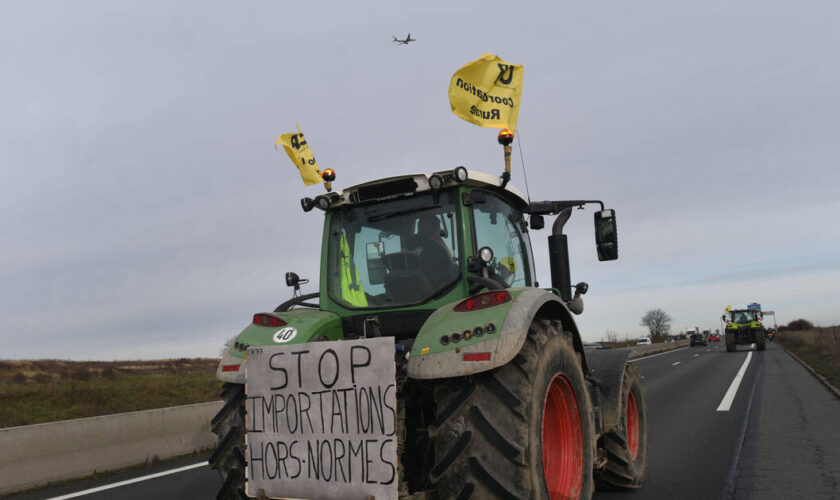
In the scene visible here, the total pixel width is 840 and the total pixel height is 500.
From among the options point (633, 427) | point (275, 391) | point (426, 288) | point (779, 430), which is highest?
point (426, 288)

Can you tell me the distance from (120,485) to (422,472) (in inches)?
195

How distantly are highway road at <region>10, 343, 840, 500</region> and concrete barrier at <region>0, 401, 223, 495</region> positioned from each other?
26cm

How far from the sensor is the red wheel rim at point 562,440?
4.23 metres

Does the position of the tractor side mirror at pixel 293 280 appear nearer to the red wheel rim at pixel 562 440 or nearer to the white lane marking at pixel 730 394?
the red wheel rim at pixel 562 440

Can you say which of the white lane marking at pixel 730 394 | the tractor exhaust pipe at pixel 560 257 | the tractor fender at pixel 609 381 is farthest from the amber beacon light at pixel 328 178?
the white lane marking at pixel 730 394

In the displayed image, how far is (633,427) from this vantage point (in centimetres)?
628

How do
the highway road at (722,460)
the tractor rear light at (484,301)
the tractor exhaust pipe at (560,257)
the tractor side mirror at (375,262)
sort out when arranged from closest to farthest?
1. the tractor rear light at (484,301)
2. the tractor side mirror at (375,262)
3. the tractor exhaust pipe at (560,257)
4. the highway road at (722,460)

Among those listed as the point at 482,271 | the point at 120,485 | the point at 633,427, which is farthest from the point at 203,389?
the point at 482,271

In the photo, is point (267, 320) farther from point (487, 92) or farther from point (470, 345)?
point (487, 92)

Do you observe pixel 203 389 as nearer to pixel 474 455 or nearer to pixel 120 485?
pixel 120 485

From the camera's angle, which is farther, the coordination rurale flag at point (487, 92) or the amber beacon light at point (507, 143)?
the coordination rurale flag at point (487, 92)

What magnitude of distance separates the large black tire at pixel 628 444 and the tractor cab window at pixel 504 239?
156 centimetres

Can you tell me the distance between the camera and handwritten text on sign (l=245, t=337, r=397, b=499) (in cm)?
334

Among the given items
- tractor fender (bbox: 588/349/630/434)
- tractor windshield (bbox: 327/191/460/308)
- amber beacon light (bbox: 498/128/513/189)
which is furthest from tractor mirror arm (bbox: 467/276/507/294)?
tractor fender (bbox: 588/349/630/434)
